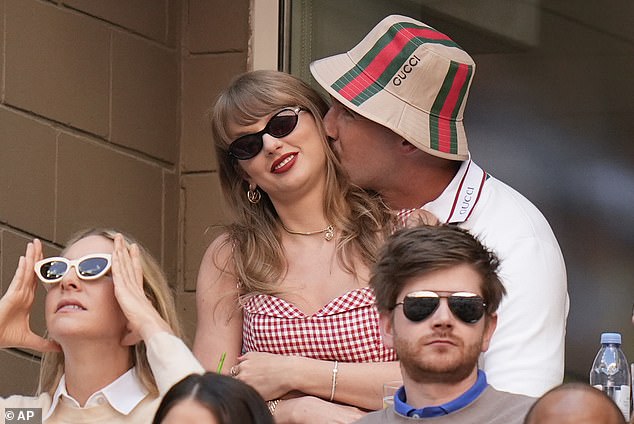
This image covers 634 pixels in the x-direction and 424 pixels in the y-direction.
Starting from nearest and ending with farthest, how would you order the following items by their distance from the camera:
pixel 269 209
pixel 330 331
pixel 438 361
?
pixel 438 361, pixel 330 331, pixel 269 209

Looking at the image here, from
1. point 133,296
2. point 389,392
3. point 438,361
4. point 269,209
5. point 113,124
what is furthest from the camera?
point 113,124

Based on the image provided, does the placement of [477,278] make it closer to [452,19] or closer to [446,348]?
[446,348]

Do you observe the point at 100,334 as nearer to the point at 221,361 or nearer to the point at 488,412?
the point at 221,361

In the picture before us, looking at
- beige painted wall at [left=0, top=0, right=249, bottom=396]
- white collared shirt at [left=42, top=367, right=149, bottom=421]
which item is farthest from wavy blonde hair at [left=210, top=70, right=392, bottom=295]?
beige painted wall at [left=0, top=0, right=249, bottom=396]

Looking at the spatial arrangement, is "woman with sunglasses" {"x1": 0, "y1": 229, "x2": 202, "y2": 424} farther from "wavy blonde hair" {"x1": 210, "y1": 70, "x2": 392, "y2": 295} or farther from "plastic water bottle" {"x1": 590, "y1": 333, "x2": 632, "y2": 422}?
"plastic water bottle" {"x1": 590, "y1": 333, "x2": 632, "y2": 422}

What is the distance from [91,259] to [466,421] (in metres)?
1.28

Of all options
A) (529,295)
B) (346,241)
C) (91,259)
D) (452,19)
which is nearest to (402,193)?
(346,241)

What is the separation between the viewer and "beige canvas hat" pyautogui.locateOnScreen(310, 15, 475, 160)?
187 inches

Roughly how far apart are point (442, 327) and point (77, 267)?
3.99 ft

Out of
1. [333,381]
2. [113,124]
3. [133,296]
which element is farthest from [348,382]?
[113,124]

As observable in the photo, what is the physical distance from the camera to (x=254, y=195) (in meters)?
4.80

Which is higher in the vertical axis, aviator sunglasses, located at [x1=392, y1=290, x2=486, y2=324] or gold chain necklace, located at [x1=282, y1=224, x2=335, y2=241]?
aviator sunglasses, located at [x1=392, y1=290, x2=486, y2=324]

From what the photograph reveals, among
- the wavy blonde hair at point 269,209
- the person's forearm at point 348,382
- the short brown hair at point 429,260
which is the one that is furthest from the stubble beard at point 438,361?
the wavy blonde hair at point 269,209

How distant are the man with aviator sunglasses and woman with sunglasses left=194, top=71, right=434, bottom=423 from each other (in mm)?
636
